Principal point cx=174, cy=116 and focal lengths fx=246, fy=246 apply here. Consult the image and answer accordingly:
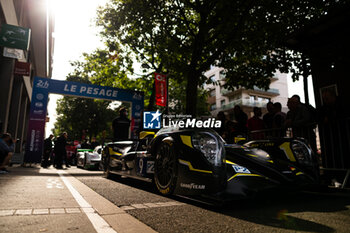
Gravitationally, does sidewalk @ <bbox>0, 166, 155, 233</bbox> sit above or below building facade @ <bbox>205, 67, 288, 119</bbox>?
below

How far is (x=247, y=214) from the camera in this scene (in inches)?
94.1

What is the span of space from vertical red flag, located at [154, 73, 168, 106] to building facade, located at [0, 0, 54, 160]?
5989 millimetres

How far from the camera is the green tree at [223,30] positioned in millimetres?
9586

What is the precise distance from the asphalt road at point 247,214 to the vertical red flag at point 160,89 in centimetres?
983

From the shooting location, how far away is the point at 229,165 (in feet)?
8.99

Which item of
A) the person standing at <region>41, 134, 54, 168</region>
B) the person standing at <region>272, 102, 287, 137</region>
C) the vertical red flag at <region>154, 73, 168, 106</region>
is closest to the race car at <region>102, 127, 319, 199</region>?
the person standing at <region>272, 102, 287, 137</region>

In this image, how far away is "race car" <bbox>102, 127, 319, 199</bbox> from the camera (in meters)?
2.61

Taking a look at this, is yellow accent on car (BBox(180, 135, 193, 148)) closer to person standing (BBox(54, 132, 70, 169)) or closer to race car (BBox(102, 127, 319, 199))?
race car (BBox(102, 127, 319, 199))

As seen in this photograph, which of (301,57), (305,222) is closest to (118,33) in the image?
(301,57)

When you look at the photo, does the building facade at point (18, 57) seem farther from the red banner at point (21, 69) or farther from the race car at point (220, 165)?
the race car at point (220, 165)

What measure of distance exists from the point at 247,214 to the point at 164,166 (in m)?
1.36

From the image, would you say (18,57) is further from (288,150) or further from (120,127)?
(288,150)

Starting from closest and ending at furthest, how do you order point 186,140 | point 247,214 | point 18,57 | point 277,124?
point 247,214 < point 186,140 < point 277,124 < point 18,57

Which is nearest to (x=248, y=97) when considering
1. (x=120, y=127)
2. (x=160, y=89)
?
(x=160, y=89)
